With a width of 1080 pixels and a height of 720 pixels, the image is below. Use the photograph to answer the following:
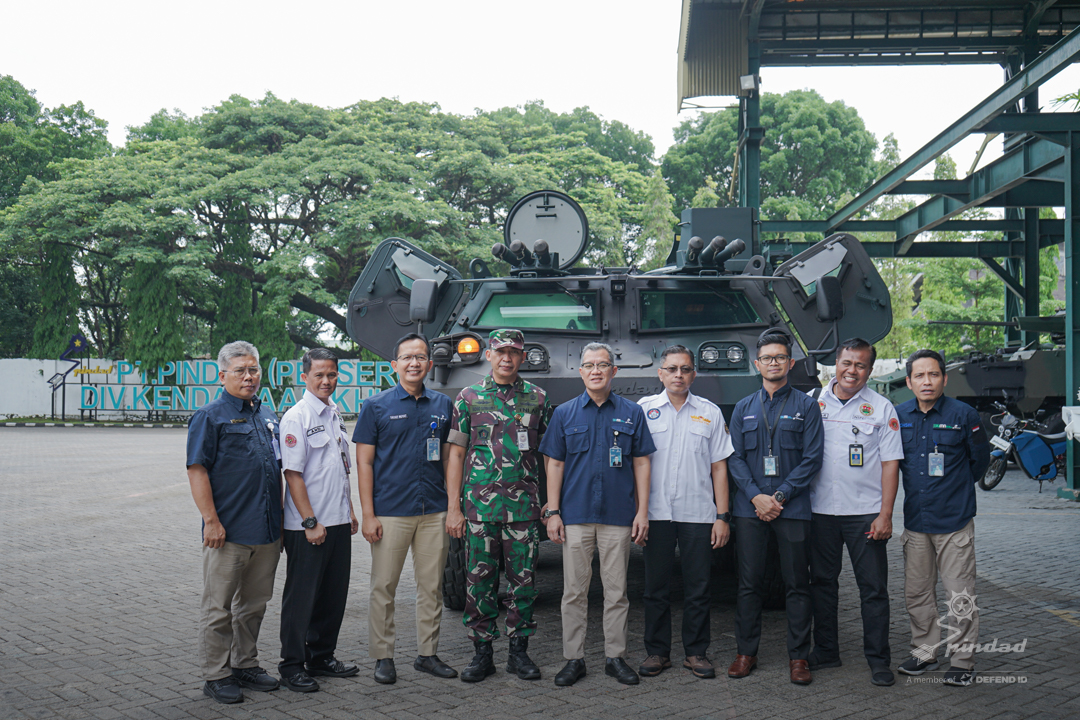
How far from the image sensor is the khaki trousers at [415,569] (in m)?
5.18

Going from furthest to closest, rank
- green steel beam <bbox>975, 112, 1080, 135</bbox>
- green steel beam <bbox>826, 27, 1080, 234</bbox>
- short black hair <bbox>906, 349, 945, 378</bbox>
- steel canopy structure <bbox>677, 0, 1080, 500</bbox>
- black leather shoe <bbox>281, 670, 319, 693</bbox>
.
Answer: steel canopy structure <bbox>677, 0, 1080, 500</bbox> < green steel beam <bbox>975, 112, 1080, 135</bbox> < green steel beam <bbox>826, 27, 1080, 234</bbox> < short black hair <bbox>906, 349, 945, 378</bbox> < black leather shoe <bbox>281, 670, 319, 693</bbox>

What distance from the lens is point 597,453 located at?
17.0ft

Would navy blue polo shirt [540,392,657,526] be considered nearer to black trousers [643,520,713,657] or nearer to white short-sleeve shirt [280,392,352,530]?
black trousers [643,520,713,657]

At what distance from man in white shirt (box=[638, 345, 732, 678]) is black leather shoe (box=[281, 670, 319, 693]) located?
180cm

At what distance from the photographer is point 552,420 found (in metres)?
5.30

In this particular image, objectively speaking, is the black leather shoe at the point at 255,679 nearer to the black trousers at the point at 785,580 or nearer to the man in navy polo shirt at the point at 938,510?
the black trousers at the point at 785,580

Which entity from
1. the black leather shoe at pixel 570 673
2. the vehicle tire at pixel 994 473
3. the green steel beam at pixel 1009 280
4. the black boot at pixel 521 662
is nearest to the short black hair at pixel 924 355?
the black leather shoe at pixel 570 673

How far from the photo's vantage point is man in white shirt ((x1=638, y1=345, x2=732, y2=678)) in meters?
5.23

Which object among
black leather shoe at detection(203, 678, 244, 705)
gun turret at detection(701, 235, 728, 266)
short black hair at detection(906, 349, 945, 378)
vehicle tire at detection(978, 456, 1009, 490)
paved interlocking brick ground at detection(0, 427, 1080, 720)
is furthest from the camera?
vehicle tire at detection(978, 456, 1009, 490)

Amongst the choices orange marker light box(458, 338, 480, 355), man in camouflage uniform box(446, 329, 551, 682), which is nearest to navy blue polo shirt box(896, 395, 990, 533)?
man in camouflage uniform box(446, 329, 551, 682)

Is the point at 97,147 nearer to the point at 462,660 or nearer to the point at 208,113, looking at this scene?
the point at 208,113

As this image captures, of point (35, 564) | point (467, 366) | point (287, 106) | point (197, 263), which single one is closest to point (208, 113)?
point (287, 106)

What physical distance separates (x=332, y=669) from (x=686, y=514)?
7.19ft

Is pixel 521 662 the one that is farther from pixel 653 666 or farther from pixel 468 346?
pixel 468 346
